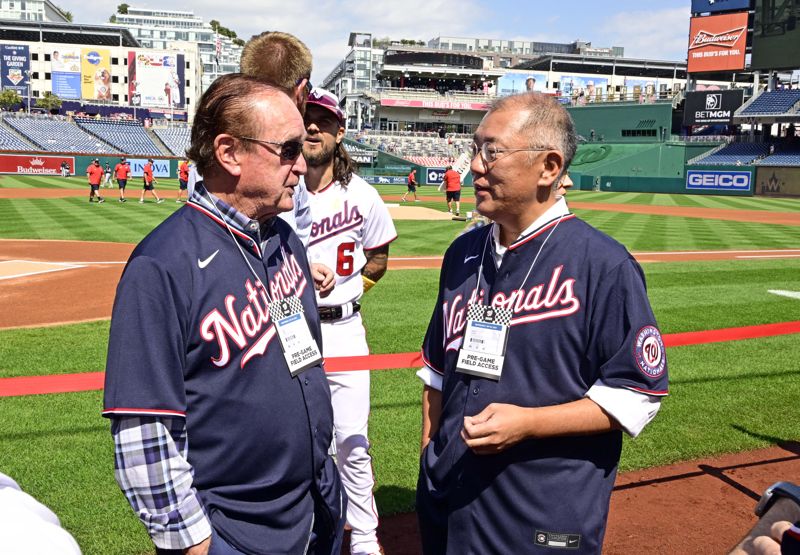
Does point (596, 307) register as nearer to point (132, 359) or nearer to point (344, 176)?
point (132, 359)

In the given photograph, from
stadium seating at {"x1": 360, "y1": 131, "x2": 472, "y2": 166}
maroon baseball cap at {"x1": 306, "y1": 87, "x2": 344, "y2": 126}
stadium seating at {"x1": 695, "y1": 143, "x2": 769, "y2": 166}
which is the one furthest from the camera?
stadium seating at {"x1": 360, "y1": 131, "x2": 472, "y2": 166}

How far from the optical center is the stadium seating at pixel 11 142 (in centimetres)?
5206

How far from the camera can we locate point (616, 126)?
62844 mm

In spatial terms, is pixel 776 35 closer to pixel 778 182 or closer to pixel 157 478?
pixel 778 182

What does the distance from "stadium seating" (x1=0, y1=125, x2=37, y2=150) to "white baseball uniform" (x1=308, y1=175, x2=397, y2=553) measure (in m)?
55.8

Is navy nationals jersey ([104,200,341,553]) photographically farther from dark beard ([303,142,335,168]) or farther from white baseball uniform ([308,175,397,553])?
dark beard ([303,142,335,168])

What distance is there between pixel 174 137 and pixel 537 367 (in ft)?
232

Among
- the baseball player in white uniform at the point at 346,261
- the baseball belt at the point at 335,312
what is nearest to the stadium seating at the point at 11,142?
the baseball player in white uniform at the point at 346,261

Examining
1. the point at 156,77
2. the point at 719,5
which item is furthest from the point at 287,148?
the point at 156,77

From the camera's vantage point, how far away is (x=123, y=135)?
6462 centimetres

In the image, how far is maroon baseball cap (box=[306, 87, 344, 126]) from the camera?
3895mm

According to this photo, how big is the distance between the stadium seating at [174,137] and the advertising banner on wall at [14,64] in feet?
81.8

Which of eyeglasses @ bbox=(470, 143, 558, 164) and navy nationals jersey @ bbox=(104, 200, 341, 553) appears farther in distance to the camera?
eyeglasses @ bbox=(470, 143, 558, 164)

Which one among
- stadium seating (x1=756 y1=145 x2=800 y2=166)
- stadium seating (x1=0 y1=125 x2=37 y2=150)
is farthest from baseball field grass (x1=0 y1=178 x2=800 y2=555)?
stadium seating (x1=0 y1=125 x2=37 y2=150)
